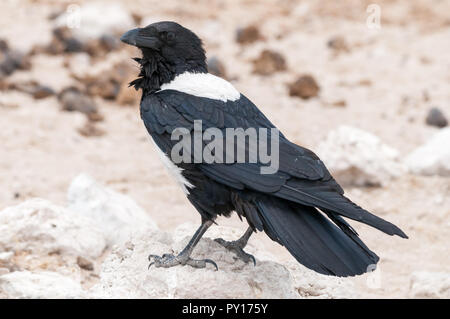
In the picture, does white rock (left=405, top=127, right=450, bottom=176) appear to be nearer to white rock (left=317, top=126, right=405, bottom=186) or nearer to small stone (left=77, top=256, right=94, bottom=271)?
white rock (left=317, top=126, right=405, bottom=186)

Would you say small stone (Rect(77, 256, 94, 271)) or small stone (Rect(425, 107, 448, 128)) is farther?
small stone (Rect(425, 107, 448, 128))

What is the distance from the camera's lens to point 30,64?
10055 mm

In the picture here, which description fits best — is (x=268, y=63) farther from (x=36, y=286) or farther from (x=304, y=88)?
(x=36, y=286)

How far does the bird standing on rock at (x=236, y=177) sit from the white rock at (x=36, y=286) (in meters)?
0.48

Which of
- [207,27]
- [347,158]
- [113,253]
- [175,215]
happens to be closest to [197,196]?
[113,253]

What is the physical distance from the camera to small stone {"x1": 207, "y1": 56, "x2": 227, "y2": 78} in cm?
994

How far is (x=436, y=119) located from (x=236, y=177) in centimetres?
536

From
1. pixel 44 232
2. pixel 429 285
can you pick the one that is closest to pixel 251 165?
pixel 429 285

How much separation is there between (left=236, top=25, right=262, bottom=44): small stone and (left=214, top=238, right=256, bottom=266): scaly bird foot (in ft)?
25.1

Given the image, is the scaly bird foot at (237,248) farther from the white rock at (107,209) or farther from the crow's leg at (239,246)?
the white rock at (107,209)

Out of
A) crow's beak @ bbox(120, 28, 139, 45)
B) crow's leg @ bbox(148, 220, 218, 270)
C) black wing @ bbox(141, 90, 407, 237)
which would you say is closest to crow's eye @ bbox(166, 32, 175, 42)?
crow's beak @ bbox(120, 28, 139, 45)
